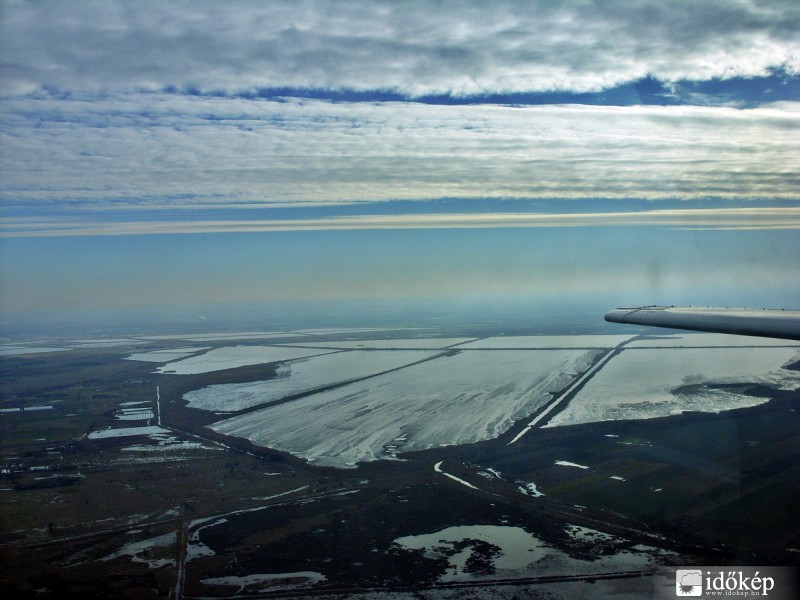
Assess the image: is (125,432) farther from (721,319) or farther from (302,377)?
(721,319)

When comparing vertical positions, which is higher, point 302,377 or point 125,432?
point 302,377

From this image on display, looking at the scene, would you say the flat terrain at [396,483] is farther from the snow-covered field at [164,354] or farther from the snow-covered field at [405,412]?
the snow-covered field at [164,354]

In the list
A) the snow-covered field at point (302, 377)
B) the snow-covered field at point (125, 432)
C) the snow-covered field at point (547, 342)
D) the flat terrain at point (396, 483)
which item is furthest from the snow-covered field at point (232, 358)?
the snow-covered field at point (125, 432)

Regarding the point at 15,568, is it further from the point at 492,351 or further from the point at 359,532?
the point at 492,351

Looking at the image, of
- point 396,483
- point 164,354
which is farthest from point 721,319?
point 164,354

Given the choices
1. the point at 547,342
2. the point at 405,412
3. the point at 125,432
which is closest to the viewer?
the point at 125,432

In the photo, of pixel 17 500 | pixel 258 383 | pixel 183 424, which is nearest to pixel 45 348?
pixel 258 383
